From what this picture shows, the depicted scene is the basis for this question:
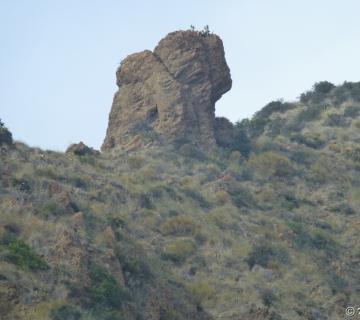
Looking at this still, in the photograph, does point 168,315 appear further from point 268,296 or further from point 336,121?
point 336,121

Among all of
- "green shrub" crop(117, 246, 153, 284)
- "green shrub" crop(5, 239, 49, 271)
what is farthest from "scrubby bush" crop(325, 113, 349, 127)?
"green shrub" crop(5, 239, 49, 271)

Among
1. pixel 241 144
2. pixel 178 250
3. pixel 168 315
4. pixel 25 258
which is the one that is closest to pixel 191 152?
pixel 241 144

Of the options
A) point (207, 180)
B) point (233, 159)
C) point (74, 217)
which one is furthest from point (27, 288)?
point (233, 159)

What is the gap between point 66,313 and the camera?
81.0 ft

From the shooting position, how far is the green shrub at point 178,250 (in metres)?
34.2

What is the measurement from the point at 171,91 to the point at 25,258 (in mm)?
21292

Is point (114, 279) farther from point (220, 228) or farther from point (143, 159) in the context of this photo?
point (143, 159)

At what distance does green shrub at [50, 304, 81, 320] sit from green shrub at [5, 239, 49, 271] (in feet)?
6.38

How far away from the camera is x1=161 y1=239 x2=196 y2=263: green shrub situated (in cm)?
3416

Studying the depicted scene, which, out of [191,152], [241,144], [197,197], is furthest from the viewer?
[241,144]

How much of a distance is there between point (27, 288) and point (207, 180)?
1924cm

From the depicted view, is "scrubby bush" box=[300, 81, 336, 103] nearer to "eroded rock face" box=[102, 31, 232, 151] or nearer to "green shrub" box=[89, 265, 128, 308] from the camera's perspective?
"eroded rock face" box=[102, 31, 232, 151]

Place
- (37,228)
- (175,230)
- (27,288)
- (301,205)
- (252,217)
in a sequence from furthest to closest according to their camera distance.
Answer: (301,205) < (252,217) < (175,230) < (37,228) < (27,288)

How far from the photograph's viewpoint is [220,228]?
1470 inches
